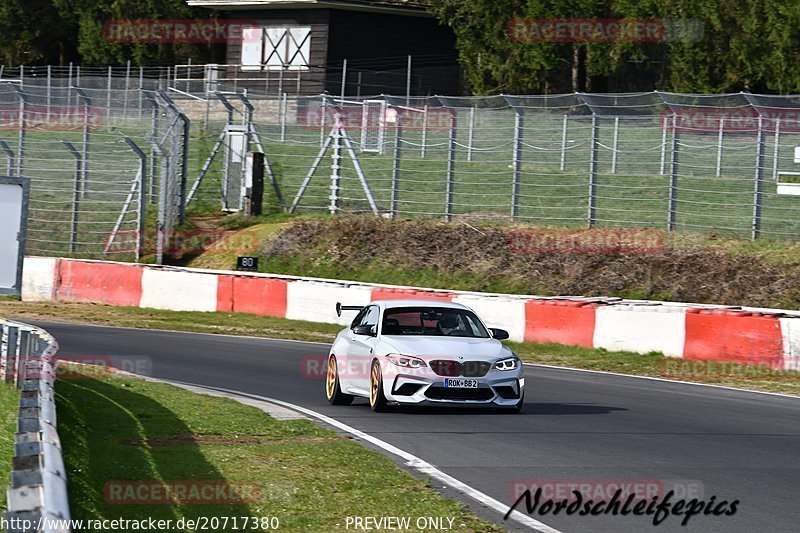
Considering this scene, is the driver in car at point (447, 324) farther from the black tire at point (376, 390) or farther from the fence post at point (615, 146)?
the fence post at point (615, 146)

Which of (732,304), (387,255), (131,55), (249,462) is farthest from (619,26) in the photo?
(249,462)

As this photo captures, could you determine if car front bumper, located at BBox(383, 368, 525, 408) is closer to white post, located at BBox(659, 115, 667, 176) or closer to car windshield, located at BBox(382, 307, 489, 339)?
car windshield, located at BBox(382, 307, 489, 339)

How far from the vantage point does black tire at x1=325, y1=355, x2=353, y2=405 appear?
15859 mm

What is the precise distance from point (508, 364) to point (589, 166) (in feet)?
57.4

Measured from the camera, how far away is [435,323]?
15805 millimetres

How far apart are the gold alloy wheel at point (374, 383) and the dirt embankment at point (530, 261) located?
11.1 m

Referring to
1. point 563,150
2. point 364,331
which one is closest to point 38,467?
point 364,331

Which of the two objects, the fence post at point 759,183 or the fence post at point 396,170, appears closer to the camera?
the fence post at point 759,183

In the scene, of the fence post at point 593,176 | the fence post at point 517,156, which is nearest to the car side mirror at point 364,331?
the fence post at point 593,176

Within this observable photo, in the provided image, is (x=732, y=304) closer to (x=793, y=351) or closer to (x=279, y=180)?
(x=793, y=351)

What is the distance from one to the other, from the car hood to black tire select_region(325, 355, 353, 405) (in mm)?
1145

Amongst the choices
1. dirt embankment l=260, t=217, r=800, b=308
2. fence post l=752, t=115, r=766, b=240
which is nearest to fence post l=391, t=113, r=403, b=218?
dirt embankment l=260, t=217, r=800, b=308

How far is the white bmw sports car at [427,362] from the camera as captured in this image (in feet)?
47.3

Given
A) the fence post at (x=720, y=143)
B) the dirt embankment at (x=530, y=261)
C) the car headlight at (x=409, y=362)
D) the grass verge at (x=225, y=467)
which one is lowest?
the grass verge at (x=225, y=467)
